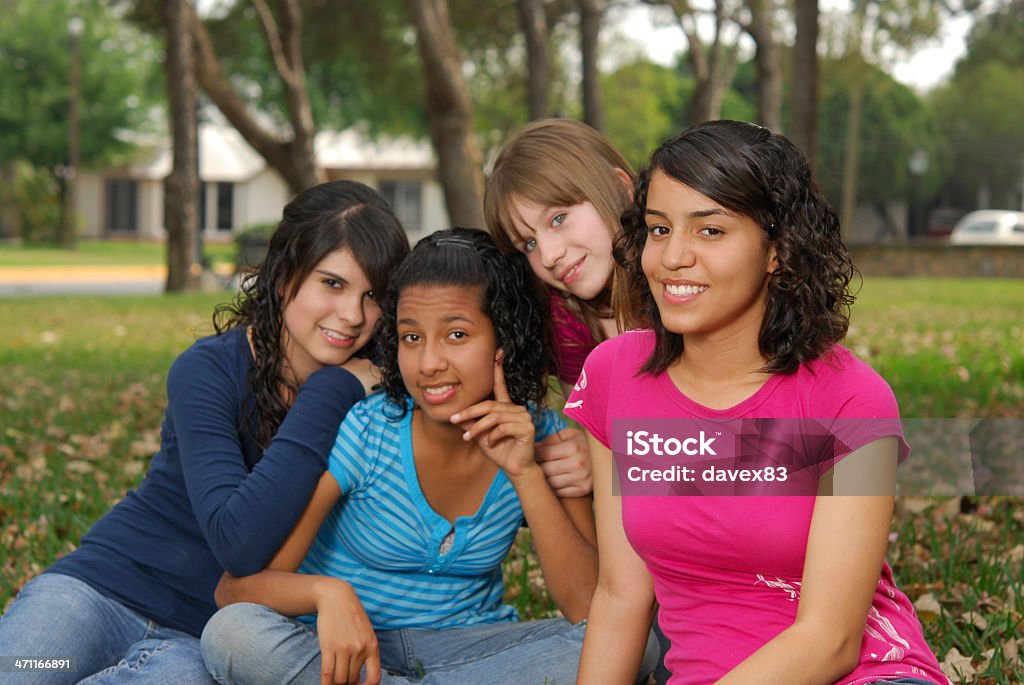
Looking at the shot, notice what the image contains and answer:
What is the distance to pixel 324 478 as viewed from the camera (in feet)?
9.64

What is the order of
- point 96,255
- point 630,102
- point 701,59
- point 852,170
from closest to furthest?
1. point 701,59
2. point 96,255
3. point 852,170
4. point 630,102

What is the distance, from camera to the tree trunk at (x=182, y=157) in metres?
16.6

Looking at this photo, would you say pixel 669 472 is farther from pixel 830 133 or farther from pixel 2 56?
pixel 830 133

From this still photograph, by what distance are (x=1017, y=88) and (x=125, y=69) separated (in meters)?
31.5

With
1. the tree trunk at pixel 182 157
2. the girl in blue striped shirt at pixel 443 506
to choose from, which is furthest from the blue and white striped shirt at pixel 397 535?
the tree trunk at pixel 182 157

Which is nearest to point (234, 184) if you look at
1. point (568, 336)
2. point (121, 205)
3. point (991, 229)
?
point (121, 205)

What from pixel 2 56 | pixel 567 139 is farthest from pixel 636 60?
pixel 567 139

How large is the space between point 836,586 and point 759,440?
1.05ft

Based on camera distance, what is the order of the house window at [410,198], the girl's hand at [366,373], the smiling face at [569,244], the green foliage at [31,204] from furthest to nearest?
the house window at [410,198], the green foliage at [31,204], the smiling face at [569,244], the girl's hand at [366,373]

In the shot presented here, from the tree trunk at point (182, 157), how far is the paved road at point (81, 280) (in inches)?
74.2

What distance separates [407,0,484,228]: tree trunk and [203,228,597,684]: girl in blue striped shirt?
9.73 metres

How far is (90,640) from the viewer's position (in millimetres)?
2969

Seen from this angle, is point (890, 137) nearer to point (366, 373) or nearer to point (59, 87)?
point (59, 87)

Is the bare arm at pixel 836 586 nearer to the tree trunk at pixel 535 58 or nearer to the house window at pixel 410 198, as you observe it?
the tree trunk at pixel 535 58
